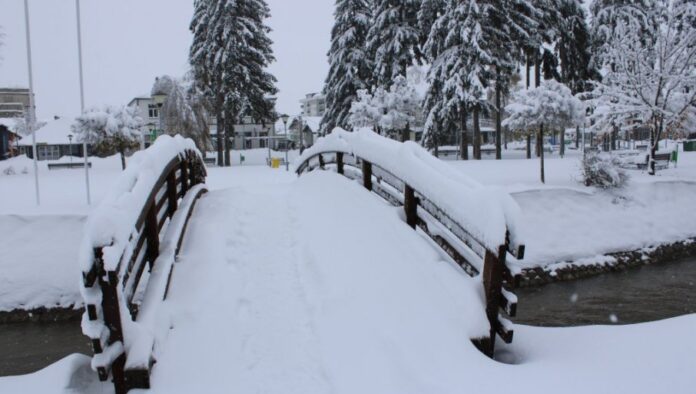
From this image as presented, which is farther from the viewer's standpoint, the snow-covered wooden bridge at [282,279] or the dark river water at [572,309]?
the dark river water at [572,309]

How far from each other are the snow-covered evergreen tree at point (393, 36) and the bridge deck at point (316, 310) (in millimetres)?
29098

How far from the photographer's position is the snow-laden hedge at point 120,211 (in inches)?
142

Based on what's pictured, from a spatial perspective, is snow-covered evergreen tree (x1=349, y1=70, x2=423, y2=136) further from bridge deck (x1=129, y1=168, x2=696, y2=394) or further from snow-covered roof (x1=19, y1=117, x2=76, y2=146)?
snow-covered roof (x1=19, y1=117, x2=76, y2=146)

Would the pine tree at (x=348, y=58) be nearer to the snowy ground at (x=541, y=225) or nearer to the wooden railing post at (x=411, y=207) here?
the snowy ground at (x=541, y=225)

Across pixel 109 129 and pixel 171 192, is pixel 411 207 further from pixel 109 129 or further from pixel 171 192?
pixel 109 129

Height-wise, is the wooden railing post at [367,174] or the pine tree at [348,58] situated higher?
the pine tree at [348,58]

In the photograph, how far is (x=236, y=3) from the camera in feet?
118

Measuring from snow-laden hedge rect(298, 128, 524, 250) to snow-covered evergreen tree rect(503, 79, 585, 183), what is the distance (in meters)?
12.6

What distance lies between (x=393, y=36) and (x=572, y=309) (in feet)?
92.7

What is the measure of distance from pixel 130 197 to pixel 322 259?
2.39m

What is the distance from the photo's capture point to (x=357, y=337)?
450cm

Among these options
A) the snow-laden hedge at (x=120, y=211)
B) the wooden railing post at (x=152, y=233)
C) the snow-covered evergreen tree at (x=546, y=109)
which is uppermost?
the snow-covered evergreen tree at (x=546, y=109)

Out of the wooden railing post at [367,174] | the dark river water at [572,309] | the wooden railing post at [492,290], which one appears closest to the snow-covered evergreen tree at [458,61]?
the dark river water at [572,309]

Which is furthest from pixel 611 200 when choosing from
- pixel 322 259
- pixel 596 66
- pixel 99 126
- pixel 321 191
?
pixel 596 66
